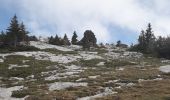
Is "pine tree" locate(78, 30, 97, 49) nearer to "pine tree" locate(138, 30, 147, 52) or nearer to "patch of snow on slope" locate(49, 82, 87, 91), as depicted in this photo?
"pine tree" locate(138, 30, 147, 52)

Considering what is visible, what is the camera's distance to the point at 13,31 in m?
112

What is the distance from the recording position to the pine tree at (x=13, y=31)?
11031 cm

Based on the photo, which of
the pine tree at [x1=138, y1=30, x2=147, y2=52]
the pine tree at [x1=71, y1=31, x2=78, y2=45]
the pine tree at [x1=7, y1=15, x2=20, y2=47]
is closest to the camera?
the pine tree at [x1=7, y1=15, x2=20, y2=47]

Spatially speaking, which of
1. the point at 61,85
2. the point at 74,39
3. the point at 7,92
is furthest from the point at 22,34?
the point at 7,92

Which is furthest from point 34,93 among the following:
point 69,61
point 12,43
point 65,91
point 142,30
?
point 142,30

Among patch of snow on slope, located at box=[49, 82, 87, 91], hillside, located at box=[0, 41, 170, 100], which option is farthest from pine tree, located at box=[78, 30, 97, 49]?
patch of snow on slope, located at box=[49, 82, 87, 91]

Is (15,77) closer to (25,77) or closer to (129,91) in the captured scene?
(25,77)

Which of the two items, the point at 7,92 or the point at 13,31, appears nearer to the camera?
the point at 7,92

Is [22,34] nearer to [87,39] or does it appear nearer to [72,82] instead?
[87,39]

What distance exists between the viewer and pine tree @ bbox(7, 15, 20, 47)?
11031 centimetres

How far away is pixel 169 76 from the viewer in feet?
198

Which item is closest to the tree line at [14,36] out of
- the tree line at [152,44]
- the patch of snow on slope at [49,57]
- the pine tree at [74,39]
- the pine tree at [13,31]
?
the pine tree at [13,31]

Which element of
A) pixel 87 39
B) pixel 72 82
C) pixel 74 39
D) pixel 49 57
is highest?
pixel 74 39

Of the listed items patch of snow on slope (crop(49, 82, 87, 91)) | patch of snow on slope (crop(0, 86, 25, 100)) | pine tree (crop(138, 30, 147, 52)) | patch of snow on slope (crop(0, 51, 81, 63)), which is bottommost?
patch of snow on slope (crop(0, 86, 25, 100))
